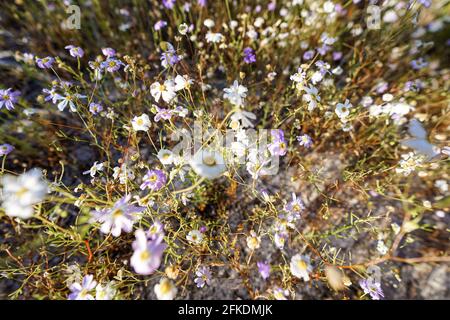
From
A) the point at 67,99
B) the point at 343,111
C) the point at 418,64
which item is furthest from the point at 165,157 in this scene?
the point at 418,64

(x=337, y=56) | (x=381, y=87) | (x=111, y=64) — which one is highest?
(x=337, y=56)

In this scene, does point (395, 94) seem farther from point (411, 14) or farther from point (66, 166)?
point (66, 166)

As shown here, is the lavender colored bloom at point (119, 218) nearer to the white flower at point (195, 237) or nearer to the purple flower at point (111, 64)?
the white flower at point (195, 237)

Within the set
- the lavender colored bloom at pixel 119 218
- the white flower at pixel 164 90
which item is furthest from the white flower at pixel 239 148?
the lavender colored bloom at pixel 119 218

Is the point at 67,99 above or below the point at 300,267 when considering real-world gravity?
above

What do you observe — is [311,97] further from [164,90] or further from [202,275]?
[202,275]

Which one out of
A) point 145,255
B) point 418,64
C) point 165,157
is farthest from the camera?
point 418,64
